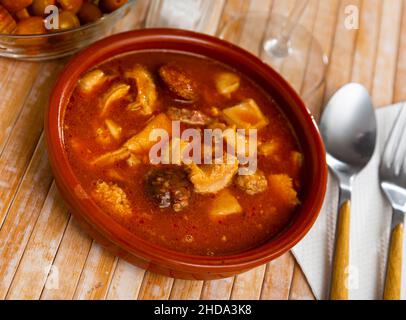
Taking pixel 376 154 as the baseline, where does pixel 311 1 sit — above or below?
above

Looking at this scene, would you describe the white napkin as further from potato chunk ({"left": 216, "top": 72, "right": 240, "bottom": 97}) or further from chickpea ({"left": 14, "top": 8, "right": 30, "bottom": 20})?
chickpea ({"left": 14, "top": 8, "right": 30, "bottom": 20})

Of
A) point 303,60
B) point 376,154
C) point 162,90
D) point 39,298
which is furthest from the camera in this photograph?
point 303,60

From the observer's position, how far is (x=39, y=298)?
1470 millimetres

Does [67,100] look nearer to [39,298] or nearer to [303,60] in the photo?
[39,298]

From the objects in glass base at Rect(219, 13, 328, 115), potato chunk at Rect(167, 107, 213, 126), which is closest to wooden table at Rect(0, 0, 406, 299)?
potato chunk at Rect(167, 107, 213, 126)

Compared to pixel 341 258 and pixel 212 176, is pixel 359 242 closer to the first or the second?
pixel 341 258

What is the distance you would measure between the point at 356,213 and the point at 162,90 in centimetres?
68

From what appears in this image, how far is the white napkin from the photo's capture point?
167 centimetres

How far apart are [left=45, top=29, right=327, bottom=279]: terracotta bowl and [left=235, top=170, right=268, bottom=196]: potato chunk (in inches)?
4.7

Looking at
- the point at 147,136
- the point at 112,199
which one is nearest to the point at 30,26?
the point at 147,136

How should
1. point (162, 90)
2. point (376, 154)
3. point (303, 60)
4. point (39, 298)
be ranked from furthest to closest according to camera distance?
point (303, 60), point (376, 154), point (162, 90), point (39, 298)

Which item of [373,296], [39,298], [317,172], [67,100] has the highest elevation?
[67,100]

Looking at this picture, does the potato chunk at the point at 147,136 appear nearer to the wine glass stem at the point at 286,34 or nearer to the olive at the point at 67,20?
the olive at the point at 67,20
